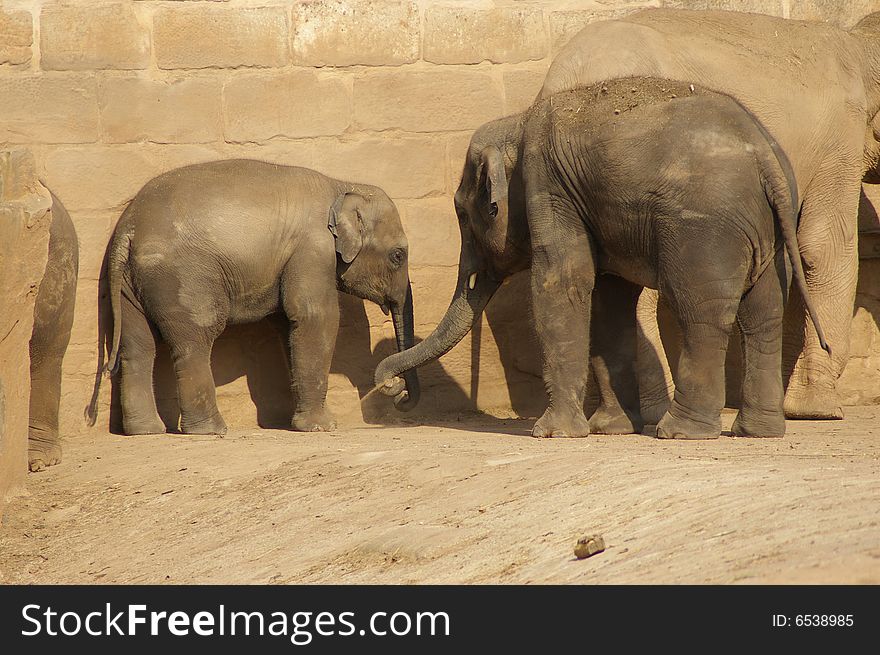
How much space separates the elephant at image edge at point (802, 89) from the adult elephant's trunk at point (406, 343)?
1456 mm

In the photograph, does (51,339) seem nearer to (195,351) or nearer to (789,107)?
(195,351)

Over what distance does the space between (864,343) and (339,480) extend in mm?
4762

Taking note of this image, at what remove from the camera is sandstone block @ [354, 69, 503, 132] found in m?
8.95

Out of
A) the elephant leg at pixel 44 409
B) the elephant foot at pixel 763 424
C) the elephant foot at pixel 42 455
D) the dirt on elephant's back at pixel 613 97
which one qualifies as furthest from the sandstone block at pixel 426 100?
the elephant foot at pixel 42 455

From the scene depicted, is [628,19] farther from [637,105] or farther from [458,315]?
[458,315]

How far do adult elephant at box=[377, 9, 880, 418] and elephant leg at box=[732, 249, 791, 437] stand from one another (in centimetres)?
133

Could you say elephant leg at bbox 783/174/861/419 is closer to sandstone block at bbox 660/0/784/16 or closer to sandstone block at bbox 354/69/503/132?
sandstone block at bbox 660/0/784/16

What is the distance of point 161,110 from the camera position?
8.67 meters

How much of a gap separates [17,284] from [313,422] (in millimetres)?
2640

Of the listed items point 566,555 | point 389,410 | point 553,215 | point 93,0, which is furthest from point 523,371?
point 566,555

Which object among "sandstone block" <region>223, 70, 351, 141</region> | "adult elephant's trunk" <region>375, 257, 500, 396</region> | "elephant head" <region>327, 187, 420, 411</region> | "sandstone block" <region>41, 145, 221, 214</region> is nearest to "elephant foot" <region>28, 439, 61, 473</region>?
"sandstone block" <region>41, 145, 221, 214</region>

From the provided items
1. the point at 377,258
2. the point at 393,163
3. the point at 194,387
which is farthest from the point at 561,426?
the point at 393,163

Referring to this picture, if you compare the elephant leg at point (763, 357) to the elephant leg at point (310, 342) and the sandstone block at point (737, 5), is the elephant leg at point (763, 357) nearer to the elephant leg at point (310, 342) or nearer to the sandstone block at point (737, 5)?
the elephant leg at point (310, 342)

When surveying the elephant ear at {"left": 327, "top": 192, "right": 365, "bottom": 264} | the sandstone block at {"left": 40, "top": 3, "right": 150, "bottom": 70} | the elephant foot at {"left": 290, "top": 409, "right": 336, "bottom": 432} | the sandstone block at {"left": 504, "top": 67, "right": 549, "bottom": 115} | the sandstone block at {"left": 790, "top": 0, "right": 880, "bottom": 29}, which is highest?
the sandstone block at {"left": 790, "top": 0, "right": 880, "bottom": 29}
